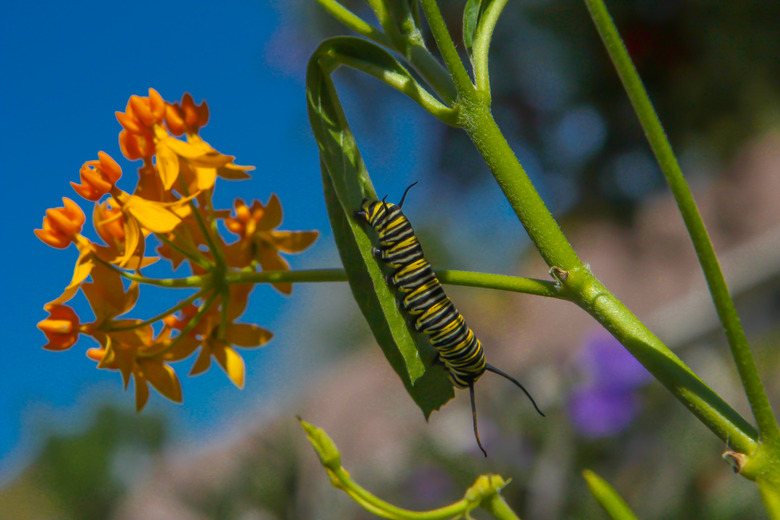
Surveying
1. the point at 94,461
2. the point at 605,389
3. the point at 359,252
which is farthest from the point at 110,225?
the point at 94,461

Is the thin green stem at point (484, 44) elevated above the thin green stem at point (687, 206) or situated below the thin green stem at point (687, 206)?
above

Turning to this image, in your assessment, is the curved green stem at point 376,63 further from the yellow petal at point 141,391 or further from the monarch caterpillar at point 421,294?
the yellow petal at point 141,391

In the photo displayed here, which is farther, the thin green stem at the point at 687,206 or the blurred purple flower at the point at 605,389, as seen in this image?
the blurred purple flower at the point at 605,389

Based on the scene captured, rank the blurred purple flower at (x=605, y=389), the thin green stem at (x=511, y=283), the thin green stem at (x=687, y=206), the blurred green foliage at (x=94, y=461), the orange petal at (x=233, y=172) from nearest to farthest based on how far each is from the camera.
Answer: the thin green stem at (x=687, y=206)
the thin green stem at (x=511, y=283)
the orange petal at (x=233, y=172)
the blurred purple flower at (x=605, y=389)
the blurred green foliage at (x=94, y=461)

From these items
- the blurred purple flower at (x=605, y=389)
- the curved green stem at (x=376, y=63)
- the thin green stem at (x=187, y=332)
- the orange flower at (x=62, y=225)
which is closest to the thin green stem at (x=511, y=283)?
the curved green stem at (x=376, y=63)

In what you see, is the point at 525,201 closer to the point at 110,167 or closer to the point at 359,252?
the point at 359,252

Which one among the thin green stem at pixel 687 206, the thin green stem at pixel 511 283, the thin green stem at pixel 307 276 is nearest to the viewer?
the thin green stem at pixel 687 206
